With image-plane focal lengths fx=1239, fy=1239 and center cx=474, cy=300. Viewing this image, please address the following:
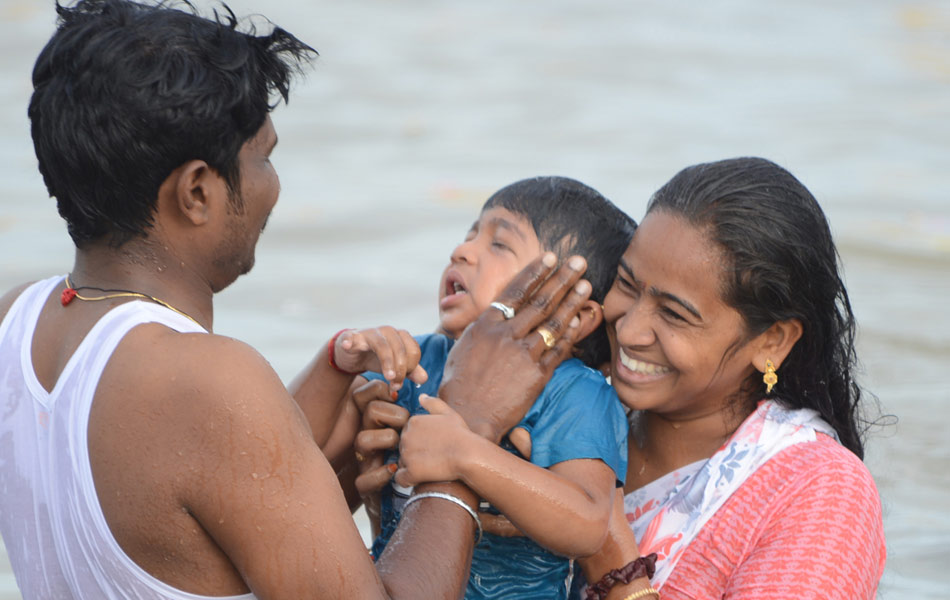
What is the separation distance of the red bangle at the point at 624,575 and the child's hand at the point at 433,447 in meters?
0.55

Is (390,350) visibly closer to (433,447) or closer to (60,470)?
(433,447)

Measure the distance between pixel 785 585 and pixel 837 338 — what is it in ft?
2.50

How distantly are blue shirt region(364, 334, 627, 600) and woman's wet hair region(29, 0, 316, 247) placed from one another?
1116mm

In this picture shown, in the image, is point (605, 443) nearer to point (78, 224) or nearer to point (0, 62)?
point (78, 224)

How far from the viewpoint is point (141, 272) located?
8.41ft

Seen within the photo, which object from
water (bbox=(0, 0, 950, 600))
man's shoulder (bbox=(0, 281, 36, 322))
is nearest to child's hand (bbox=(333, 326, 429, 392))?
man's shoulder (bbox=(0, 281, 36, 322))

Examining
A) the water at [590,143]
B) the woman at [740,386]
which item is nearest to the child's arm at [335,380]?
the woman at [740,386]

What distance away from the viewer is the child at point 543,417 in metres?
2.98

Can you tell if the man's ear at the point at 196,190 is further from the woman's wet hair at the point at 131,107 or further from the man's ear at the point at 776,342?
the man's ear at the point at 776,342

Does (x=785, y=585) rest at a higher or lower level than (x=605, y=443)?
lower

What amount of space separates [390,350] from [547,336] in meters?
0.43

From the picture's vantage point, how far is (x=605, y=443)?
128 inches

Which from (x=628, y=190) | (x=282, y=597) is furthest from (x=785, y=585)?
(x=628, y=190)

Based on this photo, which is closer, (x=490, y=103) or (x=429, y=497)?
(x=429, y=497)
